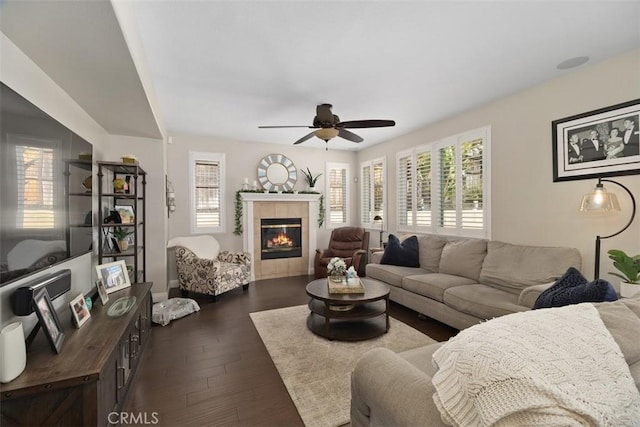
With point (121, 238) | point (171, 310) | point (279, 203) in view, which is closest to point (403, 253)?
point (279, 203)

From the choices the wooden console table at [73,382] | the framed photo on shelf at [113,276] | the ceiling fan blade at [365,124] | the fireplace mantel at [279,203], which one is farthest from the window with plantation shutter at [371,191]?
the wooden console table at [73,382]

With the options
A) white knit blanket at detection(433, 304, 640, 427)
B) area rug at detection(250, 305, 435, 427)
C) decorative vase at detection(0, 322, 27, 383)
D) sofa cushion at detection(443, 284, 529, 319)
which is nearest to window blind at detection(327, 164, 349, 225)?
area rug at detection(250, 305, 435, 427)

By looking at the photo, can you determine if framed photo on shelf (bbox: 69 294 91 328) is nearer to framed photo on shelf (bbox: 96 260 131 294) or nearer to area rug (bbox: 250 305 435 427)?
framed photo on shelf (bbox: 96 260 131 294)

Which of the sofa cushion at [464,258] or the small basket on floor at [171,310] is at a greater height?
the sofa cushion at [464,258]

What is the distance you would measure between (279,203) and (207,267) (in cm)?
209

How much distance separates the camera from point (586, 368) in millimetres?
836

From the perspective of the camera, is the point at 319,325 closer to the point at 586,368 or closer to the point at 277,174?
→ the point at 586,368

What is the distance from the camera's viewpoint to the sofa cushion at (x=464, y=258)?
357 cm

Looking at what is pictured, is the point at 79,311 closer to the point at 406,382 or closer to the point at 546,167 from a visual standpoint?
the point at 406,382

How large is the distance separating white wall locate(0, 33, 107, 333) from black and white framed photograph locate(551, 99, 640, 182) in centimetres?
453

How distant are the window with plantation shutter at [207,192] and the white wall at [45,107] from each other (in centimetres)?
211

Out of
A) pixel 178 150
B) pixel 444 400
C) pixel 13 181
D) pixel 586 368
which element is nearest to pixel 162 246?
pixel 178 150

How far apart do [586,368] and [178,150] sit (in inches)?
224

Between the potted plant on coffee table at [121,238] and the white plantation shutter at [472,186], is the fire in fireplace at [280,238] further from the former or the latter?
the white plantation shutter at [472,186]
